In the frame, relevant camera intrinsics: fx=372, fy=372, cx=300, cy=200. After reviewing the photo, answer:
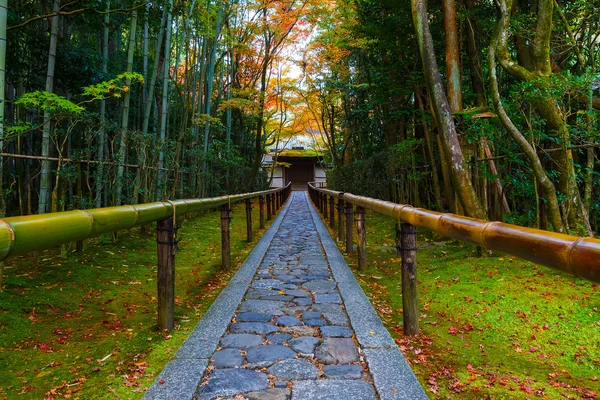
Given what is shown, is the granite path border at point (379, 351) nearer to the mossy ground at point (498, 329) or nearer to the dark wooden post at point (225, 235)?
the mossy ground at point (498, 329)

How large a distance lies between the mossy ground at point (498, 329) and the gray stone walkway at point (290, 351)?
202mm

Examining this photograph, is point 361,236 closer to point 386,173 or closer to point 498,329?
point 498,329

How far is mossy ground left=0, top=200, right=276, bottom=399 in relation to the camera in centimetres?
195

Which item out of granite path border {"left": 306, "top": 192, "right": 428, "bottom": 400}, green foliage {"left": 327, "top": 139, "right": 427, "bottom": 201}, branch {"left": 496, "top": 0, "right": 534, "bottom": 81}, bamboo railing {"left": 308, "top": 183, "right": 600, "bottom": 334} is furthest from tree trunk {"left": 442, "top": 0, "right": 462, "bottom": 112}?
bamboo railing {"left": 308, "top": 183, "right": 600, "bottom": 334}

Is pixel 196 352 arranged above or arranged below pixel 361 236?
below

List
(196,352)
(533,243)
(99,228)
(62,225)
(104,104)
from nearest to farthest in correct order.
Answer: (533,243)
(62,225)
(99,228)
(196,352)
(104,104)

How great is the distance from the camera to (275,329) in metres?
2.76

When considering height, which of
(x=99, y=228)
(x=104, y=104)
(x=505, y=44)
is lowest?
(x=99, y=228)

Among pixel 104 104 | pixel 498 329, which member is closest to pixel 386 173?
pixel 104 104

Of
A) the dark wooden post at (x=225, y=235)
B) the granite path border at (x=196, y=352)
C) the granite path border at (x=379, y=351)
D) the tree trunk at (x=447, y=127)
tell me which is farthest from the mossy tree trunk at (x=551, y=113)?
the dark wooden post at (x=225, y=235)

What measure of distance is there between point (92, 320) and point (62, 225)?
5.82 ft

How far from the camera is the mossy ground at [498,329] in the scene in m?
1.97

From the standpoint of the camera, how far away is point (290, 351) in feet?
7.79

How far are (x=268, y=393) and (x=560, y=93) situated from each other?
378 cm
